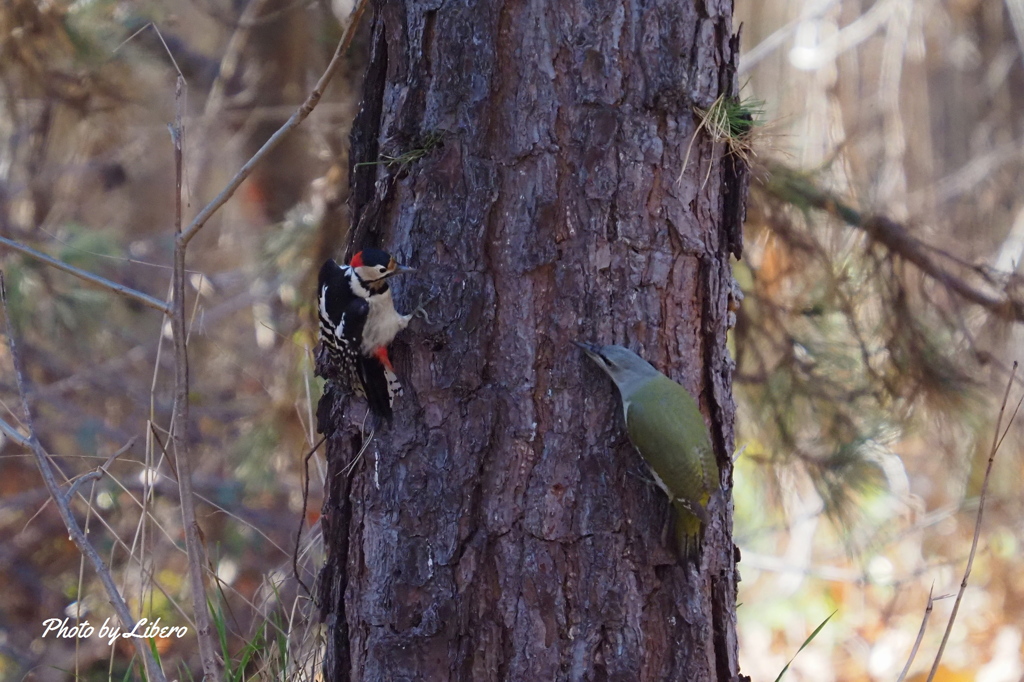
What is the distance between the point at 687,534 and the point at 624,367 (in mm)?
445

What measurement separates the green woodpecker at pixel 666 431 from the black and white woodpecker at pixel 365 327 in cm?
51

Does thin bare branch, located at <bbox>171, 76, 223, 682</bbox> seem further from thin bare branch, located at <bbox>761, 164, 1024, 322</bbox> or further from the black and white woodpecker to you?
thin bare branch, located at <bbox>761, 164, 1024, 322</bbox>

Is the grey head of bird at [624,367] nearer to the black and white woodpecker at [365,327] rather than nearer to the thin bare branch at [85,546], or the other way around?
the black and white woodpecker at [365,327]

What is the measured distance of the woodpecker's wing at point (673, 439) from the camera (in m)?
1.82

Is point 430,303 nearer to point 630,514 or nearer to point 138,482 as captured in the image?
point 630,514

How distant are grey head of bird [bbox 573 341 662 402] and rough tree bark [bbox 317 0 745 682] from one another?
5 centimetres

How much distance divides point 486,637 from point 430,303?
0.78 meters

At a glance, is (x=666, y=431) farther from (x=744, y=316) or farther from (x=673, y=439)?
(x=744, y=316)

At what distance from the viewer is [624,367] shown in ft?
6.01

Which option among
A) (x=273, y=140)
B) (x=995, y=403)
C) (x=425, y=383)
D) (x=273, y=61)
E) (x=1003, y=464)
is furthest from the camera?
(x=273, y=61)

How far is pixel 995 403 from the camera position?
3076 mm

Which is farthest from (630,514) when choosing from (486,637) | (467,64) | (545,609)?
(467,64)

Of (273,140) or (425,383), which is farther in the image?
(425,383)

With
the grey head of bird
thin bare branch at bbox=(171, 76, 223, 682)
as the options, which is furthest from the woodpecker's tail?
thin bare branch at bbox=(171, 76, 223, 682)
